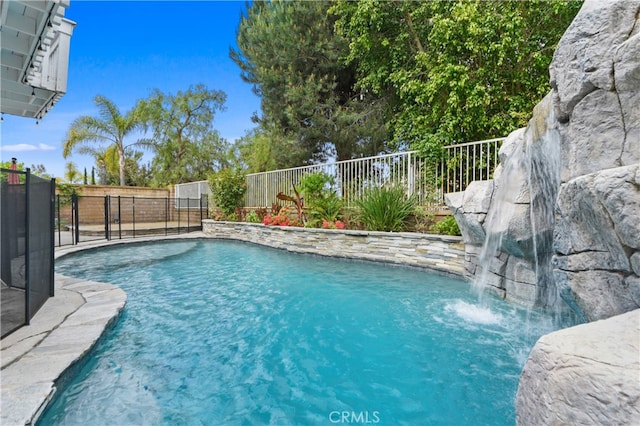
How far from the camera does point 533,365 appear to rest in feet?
4.38

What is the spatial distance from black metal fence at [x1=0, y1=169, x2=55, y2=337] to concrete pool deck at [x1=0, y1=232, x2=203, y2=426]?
0.18 meters

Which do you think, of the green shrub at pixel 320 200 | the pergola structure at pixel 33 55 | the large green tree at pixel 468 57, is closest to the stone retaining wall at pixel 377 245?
the green shrub at pixel 320 200

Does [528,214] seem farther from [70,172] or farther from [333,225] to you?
[70,172]

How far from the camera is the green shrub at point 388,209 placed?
273 inches

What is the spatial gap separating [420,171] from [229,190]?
27.7ft

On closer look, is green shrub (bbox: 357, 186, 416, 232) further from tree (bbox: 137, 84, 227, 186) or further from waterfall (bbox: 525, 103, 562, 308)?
tree (bbox: 137, 84, 227, 186)

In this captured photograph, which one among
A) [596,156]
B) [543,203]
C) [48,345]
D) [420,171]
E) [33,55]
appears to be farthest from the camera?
[420,171]

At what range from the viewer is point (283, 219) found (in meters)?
9.75

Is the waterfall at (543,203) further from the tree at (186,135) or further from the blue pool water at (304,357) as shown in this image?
the tree at (186,135)

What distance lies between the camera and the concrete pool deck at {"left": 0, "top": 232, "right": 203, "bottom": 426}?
1.80 metres

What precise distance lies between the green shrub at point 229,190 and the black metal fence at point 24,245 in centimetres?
913

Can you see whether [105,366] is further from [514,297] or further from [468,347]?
[514,297]

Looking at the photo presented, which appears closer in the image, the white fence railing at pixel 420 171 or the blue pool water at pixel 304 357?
the blue pool water at pixel 304 357

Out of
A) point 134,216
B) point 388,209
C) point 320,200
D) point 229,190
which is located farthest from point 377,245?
point 134,216
